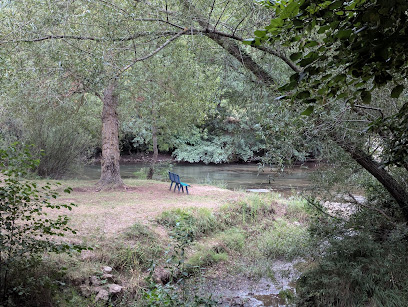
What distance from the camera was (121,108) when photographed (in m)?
13.9

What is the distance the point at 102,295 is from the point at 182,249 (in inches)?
72.2

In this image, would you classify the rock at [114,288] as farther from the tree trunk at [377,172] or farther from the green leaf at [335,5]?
the green leaf at [335,5]

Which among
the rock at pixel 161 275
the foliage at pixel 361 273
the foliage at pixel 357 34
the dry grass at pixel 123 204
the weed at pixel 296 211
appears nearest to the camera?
the foliage at pixel 357 34

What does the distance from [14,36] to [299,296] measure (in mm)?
5847

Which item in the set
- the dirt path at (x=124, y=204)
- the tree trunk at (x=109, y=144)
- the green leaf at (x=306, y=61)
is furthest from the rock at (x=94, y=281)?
the tree trunk at (x=109, y=144)

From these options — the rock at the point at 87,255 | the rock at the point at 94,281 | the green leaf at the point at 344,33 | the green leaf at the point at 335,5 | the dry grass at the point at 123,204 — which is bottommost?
the rock at the point at 94,281

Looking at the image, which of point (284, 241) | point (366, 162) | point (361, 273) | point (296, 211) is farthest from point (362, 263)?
point (296, 211)

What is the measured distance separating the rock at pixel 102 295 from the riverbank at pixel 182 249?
1 cm

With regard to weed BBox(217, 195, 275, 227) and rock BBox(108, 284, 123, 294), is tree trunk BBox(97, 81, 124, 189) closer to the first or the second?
weed BBox(217, 195, 275, 227)

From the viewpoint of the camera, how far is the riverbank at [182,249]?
17.0 ft

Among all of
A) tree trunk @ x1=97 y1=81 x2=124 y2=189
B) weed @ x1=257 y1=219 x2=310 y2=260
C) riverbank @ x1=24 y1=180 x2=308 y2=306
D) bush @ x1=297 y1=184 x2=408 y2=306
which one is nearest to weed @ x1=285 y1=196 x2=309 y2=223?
riverbank @ x1=24 y1=180 x2=308 y2=306

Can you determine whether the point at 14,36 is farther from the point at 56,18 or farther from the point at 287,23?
the point at 287,23

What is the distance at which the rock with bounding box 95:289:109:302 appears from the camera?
16.2 ft

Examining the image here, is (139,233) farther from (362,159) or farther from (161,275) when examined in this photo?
(362,159)
